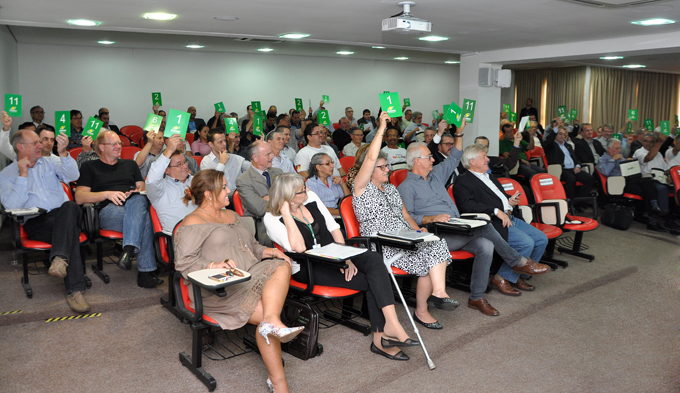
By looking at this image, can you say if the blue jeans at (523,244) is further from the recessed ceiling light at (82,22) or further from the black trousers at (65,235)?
the recessed ceiling light at (82,22)

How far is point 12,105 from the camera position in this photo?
465cm

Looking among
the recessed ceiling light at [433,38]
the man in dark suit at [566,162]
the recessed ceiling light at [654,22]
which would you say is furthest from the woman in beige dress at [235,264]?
the man in dark suit at [566,162]

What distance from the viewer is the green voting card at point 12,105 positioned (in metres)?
4.62

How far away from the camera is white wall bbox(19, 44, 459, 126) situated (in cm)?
1026

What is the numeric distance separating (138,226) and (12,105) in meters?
1.81

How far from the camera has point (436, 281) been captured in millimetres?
3529

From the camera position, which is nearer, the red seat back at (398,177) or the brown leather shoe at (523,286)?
the brown leather shoe at (523,286)

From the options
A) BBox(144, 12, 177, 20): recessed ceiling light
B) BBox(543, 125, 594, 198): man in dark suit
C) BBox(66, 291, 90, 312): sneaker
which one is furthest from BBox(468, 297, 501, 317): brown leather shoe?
BBox(543, 125, 594, 198): man in dark suit

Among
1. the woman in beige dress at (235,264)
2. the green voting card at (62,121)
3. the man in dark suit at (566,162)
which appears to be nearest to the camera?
the woman in beige dress at (235,264)

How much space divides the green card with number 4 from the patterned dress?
10.6 feet

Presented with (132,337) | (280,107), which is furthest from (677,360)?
(280,107)

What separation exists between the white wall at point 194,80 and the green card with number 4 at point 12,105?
20.4ft

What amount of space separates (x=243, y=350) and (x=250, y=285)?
1.98 ft

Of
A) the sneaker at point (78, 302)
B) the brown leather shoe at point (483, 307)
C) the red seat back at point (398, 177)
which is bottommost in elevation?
the brown leather shoe at point (483, 307)
